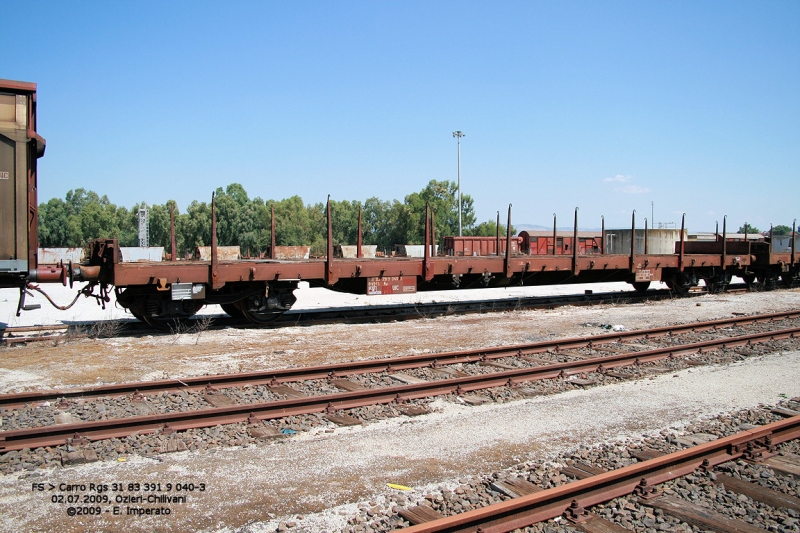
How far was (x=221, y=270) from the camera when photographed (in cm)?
1201

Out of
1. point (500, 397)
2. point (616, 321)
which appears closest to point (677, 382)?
point (500, 397)

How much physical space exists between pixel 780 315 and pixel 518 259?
22.2 feet

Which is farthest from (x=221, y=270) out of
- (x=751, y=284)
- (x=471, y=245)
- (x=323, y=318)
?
(x=471, y=245)

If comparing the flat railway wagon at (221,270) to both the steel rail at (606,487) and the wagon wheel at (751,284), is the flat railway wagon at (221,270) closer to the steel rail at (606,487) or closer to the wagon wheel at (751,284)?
the wagon wheel at (751,284)

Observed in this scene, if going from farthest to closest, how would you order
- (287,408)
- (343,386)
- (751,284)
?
1. (751,284)
2. (343,386)
3. (287,408)

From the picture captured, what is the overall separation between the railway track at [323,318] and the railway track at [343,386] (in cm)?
509

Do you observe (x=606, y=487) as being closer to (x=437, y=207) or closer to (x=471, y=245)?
(x=471, y=245)

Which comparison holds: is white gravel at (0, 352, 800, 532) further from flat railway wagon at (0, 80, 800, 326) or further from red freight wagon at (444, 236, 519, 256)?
red freight wagon at (444, 236, 519, 256)

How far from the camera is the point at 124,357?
33.0 ft

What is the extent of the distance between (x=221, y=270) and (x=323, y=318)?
134 inches

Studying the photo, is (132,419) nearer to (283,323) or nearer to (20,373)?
(20,373)

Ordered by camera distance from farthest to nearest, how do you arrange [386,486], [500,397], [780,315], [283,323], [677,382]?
[780,315]
[283,323]
[677,382]
[500,397]
[386,486]

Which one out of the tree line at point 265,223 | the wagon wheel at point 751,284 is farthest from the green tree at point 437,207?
the wagon wheel at point 751,284

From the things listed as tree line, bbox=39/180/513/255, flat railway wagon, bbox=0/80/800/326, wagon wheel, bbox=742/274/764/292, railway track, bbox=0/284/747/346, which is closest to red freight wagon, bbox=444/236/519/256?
wagon wheel, bbox=742/274/764/292
